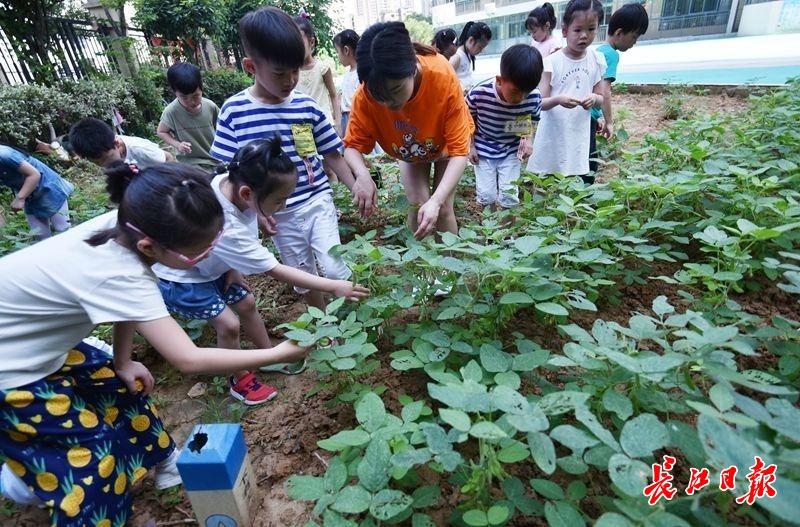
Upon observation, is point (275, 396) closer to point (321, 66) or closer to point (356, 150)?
point (356, 150)

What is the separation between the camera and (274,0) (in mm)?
11242

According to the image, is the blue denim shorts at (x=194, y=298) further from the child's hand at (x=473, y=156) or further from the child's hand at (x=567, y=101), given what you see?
the child's hand at (x=567, y=101)

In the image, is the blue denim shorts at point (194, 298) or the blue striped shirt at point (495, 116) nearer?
the blue denim shorts at point (194, 298)

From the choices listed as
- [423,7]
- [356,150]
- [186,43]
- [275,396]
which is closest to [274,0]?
[186,43]

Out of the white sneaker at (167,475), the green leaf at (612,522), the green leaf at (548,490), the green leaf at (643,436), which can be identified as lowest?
the white sneaker at (167,475)

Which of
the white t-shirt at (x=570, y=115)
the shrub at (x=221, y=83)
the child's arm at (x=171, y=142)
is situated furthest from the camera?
the shrub at (x=221, y=83)

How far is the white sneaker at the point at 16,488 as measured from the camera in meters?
1.25

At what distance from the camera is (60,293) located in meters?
1.17

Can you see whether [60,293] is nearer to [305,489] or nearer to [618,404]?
[305,489]

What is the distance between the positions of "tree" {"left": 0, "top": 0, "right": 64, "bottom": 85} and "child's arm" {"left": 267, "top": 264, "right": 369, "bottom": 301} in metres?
7.67

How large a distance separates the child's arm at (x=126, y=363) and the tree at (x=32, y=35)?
7.62 meters

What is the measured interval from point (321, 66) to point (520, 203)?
8.20 feet

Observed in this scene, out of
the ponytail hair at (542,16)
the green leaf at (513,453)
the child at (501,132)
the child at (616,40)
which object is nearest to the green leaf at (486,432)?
the green leaf at (513,453)

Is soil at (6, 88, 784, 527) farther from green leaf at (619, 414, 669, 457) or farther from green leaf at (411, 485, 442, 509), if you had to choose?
green leaf at (619, 414, 669, 457)
